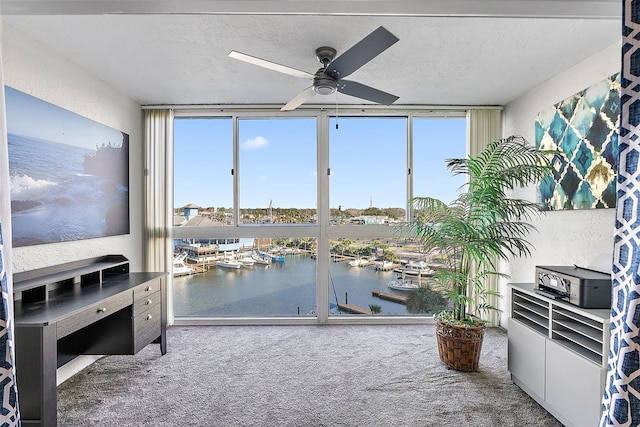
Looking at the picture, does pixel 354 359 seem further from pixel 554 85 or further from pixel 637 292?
pixel 554 85

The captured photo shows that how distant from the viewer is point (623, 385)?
117 cm

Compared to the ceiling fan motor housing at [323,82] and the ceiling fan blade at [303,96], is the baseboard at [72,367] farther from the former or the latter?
the ceiling fan motor housing at [323,82]

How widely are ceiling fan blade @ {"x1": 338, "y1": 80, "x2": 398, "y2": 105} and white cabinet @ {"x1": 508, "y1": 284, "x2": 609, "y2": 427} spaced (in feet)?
5.70

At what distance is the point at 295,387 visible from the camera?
2619mm

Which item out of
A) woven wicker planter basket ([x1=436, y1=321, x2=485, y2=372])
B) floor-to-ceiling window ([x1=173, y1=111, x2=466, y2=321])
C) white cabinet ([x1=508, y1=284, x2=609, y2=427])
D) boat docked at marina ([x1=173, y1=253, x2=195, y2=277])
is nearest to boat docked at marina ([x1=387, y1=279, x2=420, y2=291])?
floor-to-ceiling window ([x1=173, y1=111, x2=466, y2=321])

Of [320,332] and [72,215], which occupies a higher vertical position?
[72,215]

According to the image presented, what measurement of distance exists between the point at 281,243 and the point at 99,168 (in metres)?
1.94

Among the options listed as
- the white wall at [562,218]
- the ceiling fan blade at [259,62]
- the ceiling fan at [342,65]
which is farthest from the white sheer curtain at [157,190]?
the white wall at [562,218]

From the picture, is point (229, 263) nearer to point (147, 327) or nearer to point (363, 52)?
point (147, 327)

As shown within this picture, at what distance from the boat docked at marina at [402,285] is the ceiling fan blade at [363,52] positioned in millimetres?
2554

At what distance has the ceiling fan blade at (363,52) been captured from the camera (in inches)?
75.9

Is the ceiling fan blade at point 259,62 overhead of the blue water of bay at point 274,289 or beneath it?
overhead

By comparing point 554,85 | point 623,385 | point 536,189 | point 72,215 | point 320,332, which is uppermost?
point 554,85

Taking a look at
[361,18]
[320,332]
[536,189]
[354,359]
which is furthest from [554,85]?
[320,332]
